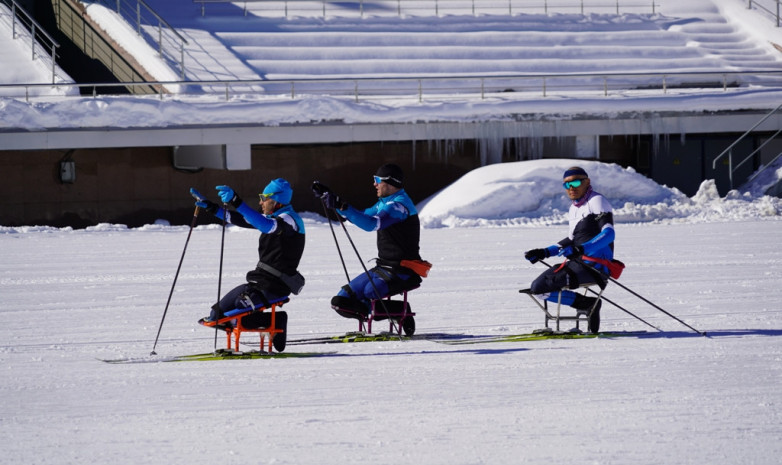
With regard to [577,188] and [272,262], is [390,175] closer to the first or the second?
[272,262]

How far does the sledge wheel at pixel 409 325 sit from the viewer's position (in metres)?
9.05

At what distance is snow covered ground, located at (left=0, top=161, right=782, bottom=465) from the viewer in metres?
5.72

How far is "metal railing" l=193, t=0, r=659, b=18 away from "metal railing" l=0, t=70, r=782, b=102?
4397 millimetres

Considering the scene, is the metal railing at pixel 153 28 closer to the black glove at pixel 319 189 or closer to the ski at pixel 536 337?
the ski at pixel 536 337

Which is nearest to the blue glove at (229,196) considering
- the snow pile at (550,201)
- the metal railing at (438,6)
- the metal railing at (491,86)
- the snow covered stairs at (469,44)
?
the snow pile at (550,201)

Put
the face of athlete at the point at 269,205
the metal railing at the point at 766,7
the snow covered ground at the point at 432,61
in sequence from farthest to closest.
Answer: the metal railing at the point at 766,7 < the snow covered ground at the point at 432,61 < the face of athlete at the point at 269,205

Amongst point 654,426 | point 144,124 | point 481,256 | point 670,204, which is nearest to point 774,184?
point 670,204

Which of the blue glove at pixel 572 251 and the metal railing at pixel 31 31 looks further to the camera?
the metal railing at pixel 31 31

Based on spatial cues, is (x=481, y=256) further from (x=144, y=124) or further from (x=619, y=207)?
(x=144, y=124)

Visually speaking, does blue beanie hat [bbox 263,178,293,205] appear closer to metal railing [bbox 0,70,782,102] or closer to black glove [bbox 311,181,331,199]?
black glove [bbox 311,181,331,199]

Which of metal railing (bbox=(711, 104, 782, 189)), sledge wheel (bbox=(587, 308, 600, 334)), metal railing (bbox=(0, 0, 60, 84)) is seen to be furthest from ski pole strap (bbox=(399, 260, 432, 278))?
metal railing (bbox=(0, 0, 60, 84))

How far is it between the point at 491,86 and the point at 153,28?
7700 mm

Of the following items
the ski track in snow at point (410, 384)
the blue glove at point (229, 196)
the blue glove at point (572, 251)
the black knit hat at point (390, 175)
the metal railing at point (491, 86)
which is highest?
the metal railing at point (491, 86)

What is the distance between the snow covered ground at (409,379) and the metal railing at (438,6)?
48.9 ft
